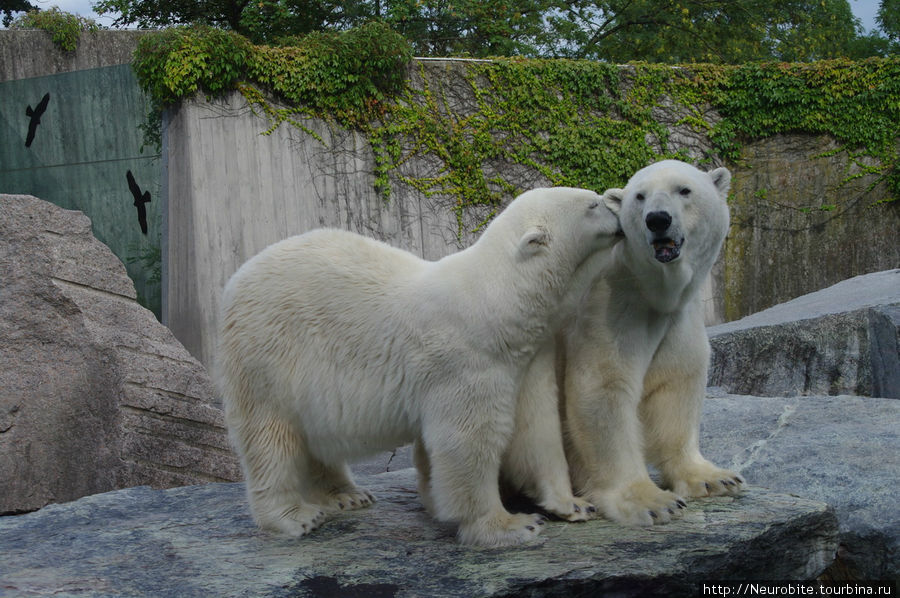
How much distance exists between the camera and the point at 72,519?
3.32 meters

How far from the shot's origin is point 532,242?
2.71 m

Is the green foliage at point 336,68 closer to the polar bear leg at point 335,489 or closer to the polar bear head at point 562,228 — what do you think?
the polar bear leg at point 335,489

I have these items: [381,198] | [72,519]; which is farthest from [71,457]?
[381,198]

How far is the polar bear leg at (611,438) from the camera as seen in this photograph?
2.84m

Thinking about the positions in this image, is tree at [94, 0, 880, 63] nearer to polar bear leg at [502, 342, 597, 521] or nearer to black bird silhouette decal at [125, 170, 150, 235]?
black bird silhouette decal at [125, 170, 150, 235]

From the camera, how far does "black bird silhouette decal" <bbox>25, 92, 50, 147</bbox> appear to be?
400 inches

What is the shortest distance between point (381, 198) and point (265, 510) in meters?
6.50

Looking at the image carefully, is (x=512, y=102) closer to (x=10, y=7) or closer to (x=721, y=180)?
(x=721, y=180)

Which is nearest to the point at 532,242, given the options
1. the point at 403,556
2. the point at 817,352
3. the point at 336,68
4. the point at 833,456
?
the point at 403,556

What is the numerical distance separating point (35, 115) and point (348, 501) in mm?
8753

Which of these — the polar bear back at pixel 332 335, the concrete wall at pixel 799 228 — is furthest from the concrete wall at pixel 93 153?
the polar bear back at pixel 332 335

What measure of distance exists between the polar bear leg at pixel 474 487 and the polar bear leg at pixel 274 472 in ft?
1.74

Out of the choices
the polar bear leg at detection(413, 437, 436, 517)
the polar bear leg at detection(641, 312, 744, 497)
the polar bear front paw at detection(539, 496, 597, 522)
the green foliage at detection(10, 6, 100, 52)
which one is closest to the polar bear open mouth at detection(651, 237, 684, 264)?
the polar bear leg at detection(641, 312, 744, 497)

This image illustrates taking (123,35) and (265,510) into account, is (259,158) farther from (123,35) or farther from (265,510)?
(265,510)
